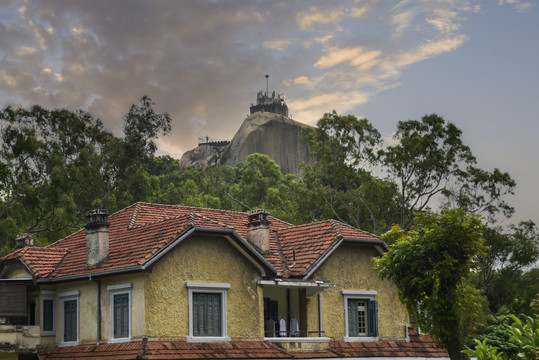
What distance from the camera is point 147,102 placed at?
212 ft

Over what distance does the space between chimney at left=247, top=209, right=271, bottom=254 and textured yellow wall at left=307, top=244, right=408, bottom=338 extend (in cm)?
250


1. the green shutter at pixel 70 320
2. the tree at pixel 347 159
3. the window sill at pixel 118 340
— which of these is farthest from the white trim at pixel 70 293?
the tree at pixel 347 159

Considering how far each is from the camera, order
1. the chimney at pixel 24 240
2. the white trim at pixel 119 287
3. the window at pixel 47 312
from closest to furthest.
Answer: the white trim at pixel 119 287, the window at pixel 47 312, the chimney at pixel 24 240

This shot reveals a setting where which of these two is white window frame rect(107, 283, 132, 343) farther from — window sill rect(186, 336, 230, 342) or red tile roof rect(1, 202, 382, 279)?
window sill rect(186, 336, 230, 342)

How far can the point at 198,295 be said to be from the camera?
30031mm

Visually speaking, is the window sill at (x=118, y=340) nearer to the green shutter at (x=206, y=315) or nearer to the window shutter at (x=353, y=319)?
the green shutter at (x=206, y=315)

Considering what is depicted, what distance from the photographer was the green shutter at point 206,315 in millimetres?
29750

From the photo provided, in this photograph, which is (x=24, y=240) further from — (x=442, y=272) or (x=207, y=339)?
(x=442, y=272)

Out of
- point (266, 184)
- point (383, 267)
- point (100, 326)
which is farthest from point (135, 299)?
point (266, 184)

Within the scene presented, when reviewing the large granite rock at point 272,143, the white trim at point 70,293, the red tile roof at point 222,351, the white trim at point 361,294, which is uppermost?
the large granite rock at point 272,143

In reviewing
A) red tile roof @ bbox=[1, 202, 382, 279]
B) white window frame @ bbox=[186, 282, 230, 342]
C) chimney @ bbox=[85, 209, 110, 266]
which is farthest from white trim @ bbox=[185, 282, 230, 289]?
chimney @ bbox=[85, 209, 110, 266]

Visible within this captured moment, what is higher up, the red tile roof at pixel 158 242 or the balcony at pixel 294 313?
the red tile roof at pixel 158 242

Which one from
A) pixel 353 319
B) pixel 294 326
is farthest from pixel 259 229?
pixel 353 319

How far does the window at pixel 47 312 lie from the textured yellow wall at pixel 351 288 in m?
10.2
